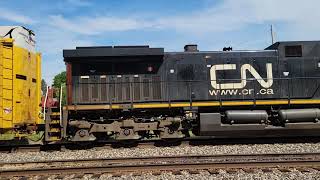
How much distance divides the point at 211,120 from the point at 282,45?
163 inches

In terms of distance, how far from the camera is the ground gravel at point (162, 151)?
1026cm

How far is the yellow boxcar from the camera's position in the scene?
11.2 metres

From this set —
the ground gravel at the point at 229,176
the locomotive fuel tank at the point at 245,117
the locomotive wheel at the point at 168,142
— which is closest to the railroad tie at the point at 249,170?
the ground gravel at the point at 229,176

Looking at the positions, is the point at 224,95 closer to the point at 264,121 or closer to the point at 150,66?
the point at 264,121

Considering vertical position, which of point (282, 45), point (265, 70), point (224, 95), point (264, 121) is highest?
point (282, 45)

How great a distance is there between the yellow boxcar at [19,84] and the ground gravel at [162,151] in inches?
41.1

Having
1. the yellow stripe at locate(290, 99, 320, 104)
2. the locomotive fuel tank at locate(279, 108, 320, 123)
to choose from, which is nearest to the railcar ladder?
the locomotive fuel tank at locate(279, 108, 320, 123)

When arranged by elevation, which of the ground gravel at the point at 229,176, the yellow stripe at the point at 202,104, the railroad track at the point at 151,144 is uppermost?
the yellow stripe at the point at 202,104

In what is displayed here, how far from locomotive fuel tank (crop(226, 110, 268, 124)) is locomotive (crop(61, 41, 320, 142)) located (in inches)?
1.4

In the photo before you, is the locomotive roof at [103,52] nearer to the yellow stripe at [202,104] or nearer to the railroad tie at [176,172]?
the yellow stripe at [202,104]

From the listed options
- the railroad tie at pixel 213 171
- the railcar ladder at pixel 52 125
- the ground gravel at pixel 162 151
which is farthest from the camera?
the railcar ladder at pixel 52 125

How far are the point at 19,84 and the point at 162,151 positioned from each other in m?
5.47

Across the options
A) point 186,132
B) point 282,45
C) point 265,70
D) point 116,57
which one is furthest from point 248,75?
point 116,57

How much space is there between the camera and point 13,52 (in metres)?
11.5
